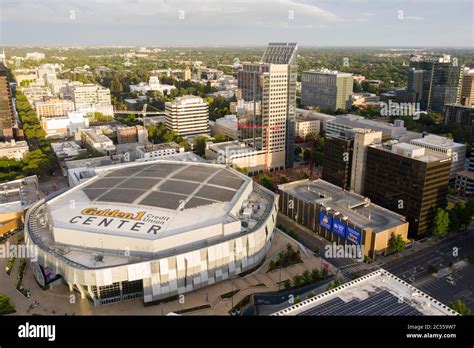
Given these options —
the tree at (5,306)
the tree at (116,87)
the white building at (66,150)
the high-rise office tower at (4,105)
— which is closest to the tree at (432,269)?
the tree at (5,306)

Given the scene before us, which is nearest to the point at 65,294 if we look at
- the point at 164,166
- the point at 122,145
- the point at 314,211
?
the point at 164,166

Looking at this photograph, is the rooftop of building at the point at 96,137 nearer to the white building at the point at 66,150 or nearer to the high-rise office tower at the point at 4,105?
the white building at the point at 66,150

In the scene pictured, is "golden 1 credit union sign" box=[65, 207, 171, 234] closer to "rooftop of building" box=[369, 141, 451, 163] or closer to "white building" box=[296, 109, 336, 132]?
"rooftop of building" box=[369, 141, 451, 163]

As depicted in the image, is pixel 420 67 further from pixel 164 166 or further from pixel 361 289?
pixel 361 289
